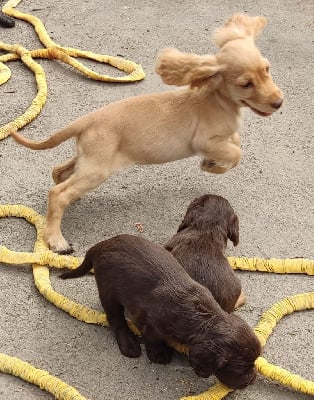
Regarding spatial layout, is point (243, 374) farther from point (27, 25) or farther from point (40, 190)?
point (27, 25)

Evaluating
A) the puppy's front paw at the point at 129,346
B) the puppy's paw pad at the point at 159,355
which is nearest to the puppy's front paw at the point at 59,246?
the puppy's front paw at the point at 129,346

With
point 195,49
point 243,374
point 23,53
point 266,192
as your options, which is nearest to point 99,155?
point 266,192

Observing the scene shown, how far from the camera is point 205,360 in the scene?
8.89ft

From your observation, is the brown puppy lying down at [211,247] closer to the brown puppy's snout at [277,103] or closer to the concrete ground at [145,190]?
the concrete ground at [145,190]

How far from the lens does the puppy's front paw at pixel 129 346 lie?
9.87 feet

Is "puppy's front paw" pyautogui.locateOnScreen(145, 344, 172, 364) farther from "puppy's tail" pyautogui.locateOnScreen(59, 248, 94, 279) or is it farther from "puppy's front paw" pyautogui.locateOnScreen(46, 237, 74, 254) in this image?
"puppy's front paw" pyautogui.locateOnScreen(46, 237, 74, 254)

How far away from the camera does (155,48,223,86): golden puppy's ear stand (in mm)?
3533

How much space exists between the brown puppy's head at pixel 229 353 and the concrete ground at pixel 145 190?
21cm

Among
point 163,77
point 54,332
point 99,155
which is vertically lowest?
point 54,332

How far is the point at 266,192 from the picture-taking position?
405 centimetres

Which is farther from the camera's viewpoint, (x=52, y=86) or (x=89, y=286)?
(x=52, y=86)

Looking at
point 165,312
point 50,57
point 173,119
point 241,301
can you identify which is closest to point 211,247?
point 241,301

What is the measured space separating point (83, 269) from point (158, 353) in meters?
0.49

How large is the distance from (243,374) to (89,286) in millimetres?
918
